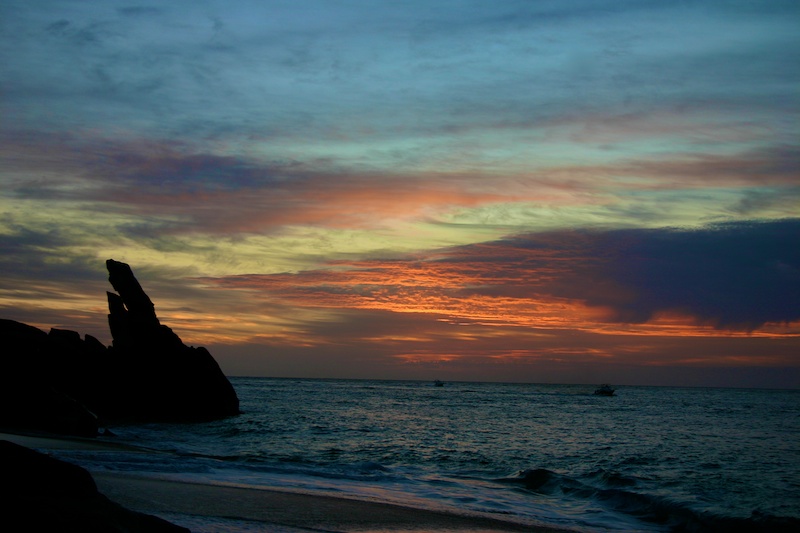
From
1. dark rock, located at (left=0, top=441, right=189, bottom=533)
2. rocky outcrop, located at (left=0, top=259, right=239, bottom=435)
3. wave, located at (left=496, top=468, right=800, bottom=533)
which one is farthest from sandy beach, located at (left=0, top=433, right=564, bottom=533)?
rocky outcrop, located at (left=0, top=259, right=239, bottom=435)

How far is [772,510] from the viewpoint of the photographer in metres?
19.7

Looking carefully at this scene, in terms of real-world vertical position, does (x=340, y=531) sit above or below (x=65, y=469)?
below

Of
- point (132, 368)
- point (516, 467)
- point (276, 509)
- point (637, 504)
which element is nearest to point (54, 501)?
point (276, 509)

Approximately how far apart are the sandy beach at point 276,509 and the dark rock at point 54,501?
13.7 ft

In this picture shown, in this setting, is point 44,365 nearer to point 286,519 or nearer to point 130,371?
point 130,371

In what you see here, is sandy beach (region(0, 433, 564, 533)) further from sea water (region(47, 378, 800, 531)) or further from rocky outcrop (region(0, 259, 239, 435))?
rocky outcrop (region(0, 259, 239, 435))

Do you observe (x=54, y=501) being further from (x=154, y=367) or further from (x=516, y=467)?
(x=154, y=367)

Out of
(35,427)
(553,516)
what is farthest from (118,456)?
(553,516)

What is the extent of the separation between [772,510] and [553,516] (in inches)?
291

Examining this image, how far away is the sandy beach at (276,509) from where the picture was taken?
13.4m

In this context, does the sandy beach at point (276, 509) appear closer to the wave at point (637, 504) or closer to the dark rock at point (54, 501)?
the dark rock at point (54, 501)

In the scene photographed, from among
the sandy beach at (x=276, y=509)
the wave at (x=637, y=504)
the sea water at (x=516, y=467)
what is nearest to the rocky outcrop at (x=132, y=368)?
the sea water at (x=516, y=467)

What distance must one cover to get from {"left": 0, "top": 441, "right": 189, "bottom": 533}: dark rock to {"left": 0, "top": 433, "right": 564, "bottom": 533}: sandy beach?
4173mm

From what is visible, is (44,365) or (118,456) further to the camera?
(44,365)
